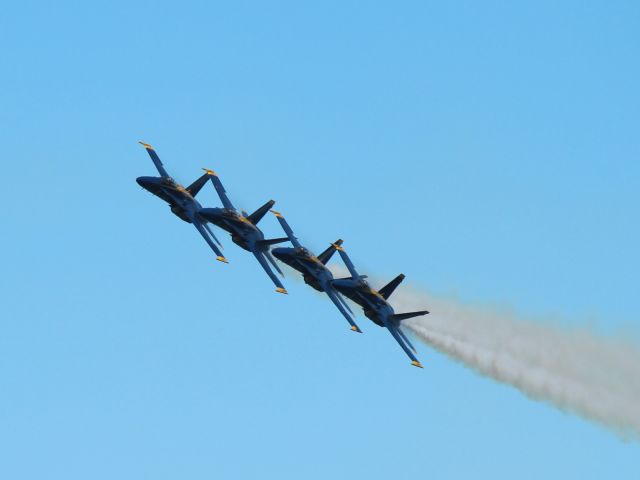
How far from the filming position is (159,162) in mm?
127250

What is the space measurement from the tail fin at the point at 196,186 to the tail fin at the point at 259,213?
6.65 meters

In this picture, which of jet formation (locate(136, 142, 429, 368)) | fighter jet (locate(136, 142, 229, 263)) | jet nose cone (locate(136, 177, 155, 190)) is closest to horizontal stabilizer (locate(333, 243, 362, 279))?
jet formation (locate(136, 142, 429, 368))

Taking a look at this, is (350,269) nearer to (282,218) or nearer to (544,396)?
(282,218)

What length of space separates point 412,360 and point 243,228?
22.4m

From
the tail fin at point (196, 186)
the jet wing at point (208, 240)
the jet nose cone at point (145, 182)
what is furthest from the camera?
the tail fin at point (196, 186)

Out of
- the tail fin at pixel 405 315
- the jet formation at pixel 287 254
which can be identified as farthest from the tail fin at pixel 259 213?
the tail fin at pixel 405 315

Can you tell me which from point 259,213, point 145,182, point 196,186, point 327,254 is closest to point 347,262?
point 327,254

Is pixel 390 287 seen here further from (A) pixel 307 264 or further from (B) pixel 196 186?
(B) pixel 196 186

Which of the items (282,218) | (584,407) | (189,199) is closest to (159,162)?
(189,199)

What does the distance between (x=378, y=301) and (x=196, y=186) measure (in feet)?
76.4

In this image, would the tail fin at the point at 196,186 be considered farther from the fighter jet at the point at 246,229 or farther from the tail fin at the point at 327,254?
the tail fin at the point at 327,254

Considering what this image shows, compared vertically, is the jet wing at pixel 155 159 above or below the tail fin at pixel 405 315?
above

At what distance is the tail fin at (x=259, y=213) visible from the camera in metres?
124

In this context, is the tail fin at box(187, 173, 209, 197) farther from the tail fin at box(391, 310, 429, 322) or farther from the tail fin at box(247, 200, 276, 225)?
the tail fin at box(391, 310, 429, 322)
